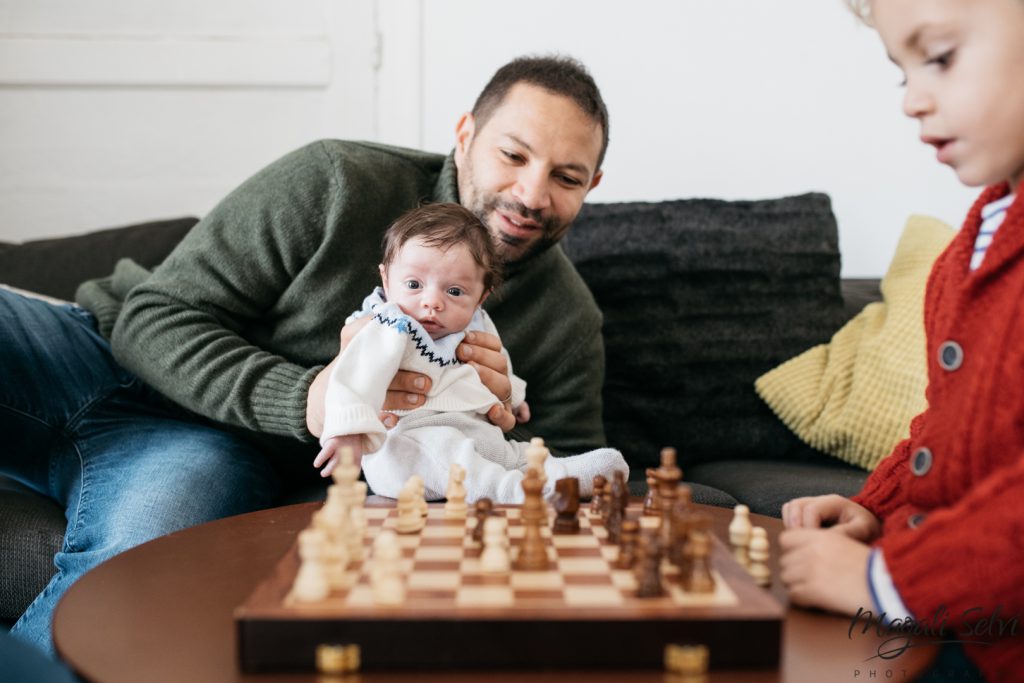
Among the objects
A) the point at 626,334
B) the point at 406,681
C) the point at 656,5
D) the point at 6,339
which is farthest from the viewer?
the point at 656,5

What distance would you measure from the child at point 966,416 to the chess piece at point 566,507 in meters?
0.23

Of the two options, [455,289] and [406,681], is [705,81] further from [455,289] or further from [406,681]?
[406,681]

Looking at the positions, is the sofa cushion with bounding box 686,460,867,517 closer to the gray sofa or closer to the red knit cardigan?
the gray sofa

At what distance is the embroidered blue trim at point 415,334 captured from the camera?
4.79 feet

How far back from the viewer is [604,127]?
6.49ft

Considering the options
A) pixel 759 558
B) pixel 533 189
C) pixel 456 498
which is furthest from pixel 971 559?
pixel 533 189

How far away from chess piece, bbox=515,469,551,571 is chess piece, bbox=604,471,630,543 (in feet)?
0.26

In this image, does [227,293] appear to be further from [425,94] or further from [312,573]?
[425,94]

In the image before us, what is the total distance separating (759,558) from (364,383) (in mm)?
611

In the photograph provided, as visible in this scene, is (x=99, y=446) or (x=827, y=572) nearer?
(x=827, y=572)

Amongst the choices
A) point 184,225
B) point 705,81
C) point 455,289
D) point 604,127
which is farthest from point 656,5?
point 455,289

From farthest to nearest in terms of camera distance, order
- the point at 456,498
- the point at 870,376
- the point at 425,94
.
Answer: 1. the point at 425,94
2. the point at 870,376
3. the point at 456,498

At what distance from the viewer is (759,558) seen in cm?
108

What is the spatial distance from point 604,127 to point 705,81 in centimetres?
101
